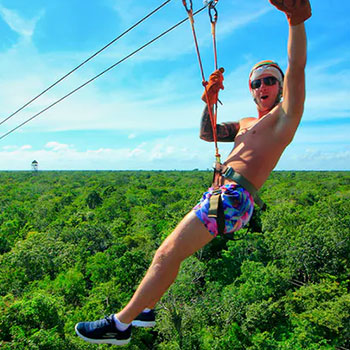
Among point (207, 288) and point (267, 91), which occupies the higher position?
point (267, 91)

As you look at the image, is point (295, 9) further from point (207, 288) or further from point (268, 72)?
point (207, 288)

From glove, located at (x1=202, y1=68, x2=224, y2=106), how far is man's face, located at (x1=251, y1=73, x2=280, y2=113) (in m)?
0.43

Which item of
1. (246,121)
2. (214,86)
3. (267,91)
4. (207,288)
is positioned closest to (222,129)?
(246,121)

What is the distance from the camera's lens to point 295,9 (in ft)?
8.21

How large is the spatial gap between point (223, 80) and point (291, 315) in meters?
18.8

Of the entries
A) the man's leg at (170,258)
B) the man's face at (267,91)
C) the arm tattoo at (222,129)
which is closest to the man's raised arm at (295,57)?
the man's face at (267,91)

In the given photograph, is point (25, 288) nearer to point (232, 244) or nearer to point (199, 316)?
point (199, 316)

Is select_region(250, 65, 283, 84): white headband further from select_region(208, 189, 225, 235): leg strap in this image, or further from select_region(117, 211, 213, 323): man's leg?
select_region(117, 211, 213, 323): man's leg

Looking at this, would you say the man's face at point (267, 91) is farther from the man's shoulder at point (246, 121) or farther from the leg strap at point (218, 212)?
the leg strap at point (218, 212)

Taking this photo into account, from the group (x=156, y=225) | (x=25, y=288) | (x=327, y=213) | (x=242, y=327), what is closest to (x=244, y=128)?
(x=242, y=327)

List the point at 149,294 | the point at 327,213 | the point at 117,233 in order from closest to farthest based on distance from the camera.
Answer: the point at 149,294 < the point at 327,213 < the point at 117,233

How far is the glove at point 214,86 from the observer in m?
3.42

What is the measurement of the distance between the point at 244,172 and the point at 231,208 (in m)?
0.35

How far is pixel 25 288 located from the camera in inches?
965
